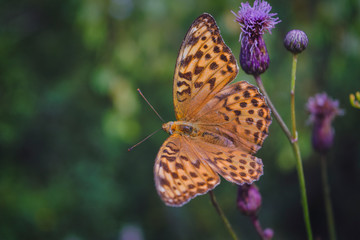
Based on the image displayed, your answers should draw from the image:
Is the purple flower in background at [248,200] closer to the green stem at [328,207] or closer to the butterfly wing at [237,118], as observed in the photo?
the butterfly wing at [237,118]

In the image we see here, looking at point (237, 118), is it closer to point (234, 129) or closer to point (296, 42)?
point (234, 129)

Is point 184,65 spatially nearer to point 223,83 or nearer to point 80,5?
point 223,83

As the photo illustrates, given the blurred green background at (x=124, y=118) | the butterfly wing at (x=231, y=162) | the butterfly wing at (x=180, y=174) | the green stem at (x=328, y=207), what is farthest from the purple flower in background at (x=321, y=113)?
the butterfly wing at (x=180, y=174)

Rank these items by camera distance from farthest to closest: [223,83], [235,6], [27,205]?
[27,205], [235,6], [223,83]

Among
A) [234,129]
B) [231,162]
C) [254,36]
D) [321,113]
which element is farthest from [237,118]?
[321,113]

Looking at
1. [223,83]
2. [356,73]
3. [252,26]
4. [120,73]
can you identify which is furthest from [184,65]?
[356,73]

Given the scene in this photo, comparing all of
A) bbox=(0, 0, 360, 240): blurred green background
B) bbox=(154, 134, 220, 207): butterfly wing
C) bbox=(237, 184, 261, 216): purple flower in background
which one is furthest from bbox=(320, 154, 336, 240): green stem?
bbox=(0, 0, 360, 240): blurred green background
